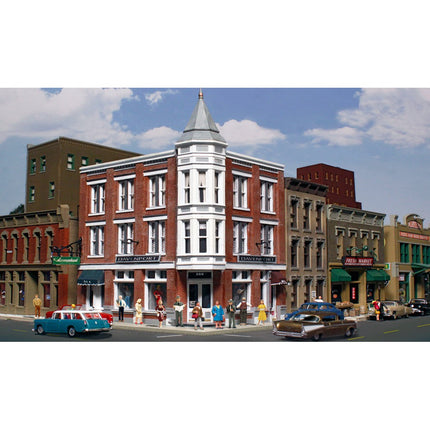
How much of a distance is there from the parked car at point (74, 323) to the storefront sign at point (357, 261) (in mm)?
25687

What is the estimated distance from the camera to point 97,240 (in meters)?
42.2

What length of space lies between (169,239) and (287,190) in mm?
11016

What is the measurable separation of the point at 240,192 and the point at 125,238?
889 centimetres

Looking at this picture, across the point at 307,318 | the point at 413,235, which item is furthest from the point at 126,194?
the point at 413,235

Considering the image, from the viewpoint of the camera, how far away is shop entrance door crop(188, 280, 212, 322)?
35750mm

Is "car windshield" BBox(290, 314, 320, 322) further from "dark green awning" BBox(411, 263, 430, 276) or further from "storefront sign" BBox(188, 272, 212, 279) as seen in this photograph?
"dark green awning" BBox(411, 263, 430, 276)

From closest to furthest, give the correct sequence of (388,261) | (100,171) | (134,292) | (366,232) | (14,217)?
(134,292) < (100,171) < (14,217) < (366,232) < (388,261)

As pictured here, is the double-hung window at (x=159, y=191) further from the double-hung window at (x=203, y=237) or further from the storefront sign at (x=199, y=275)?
the storefront sign at (x=199, y=275)

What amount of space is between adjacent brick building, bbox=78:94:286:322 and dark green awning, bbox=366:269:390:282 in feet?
49.7

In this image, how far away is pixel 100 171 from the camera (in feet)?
138

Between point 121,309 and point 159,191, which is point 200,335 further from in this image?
point 159,191

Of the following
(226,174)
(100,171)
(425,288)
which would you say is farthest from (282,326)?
(425,288)

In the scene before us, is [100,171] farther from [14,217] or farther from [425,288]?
[425,288]

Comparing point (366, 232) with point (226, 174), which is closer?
point (226, 174)
